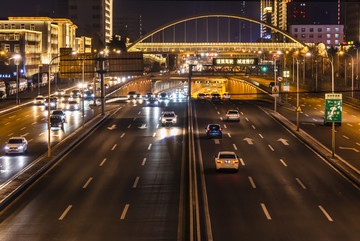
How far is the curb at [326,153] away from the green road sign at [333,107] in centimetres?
303

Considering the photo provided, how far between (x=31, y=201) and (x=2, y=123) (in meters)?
38.9

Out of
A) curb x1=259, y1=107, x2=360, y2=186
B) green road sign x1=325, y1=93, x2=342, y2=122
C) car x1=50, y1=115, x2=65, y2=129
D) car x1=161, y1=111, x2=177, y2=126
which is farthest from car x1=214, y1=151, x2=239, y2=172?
car x1=50, y1=115, x2=65, y2=129

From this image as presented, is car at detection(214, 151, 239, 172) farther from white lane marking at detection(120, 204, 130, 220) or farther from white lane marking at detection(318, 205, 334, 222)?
white lane marking at detection(120, 204, 130, 220)

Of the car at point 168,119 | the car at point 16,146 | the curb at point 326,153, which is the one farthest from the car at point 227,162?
the car at point 168,119

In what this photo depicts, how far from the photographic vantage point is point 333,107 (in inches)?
1763

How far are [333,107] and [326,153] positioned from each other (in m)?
3.93

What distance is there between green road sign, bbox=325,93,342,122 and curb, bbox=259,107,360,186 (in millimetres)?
3028

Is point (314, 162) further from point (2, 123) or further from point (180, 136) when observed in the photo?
point (2, 123)

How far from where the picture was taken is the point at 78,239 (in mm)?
23641

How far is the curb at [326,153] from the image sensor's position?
37.4m

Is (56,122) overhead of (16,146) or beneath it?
overhead

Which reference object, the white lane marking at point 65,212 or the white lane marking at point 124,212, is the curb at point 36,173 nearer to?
the white lane marking at point 65,212

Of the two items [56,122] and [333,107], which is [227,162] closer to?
[333,107]

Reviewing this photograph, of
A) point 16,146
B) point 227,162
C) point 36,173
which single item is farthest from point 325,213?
point 16,146
